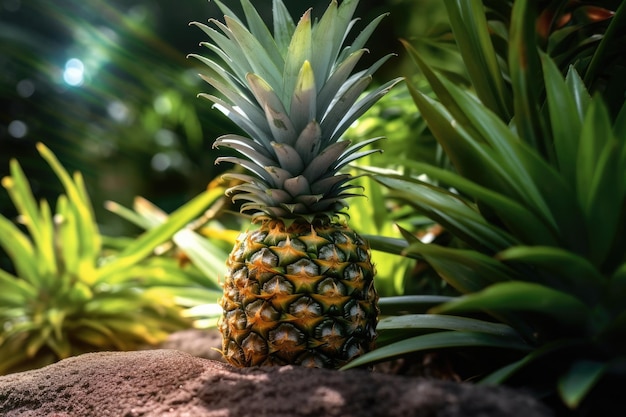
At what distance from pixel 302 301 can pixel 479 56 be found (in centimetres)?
66

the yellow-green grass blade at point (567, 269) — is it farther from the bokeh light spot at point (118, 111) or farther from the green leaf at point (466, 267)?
the bokeh light spot at point (118, 111)

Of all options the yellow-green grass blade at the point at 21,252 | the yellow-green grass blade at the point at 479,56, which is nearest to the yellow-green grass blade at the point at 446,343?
the yellow-green grass blade at the point at 479,56

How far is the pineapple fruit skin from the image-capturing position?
1061mm

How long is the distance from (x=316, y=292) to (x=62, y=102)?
3685 mm

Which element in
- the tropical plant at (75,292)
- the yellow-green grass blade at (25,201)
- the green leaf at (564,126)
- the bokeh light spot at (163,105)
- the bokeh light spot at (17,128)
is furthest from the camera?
the bokeh light spot at (163,105)

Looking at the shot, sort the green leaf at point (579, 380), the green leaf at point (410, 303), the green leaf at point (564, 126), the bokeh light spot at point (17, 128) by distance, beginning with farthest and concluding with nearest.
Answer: the bokeh light spot at point (17, 128), the green leaf at point (410, 303), the green leaf at point (564, 126), the green leaf at point (579, 380)

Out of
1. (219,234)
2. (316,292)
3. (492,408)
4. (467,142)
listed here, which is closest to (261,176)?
(316,292)

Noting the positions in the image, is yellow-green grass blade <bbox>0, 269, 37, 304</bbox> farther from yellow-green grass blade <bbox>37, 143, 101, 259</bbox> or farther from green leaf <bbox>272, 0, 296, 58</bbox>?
green leaf <bbox>272, 0, 296, 58</bbox>

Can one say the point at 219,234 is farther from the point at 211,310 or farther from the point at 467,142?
the point at 467,142

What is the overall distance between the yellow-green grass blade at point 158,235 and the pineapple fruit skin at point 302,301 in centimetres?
101

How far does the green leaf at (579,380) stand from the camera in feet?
2.25

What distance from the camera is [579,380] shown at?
74 cm

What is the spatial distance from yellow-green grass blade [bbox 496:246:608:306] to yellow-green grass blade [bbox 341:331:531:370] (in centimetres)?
14

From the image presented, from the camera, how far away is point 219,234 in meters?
2.03
